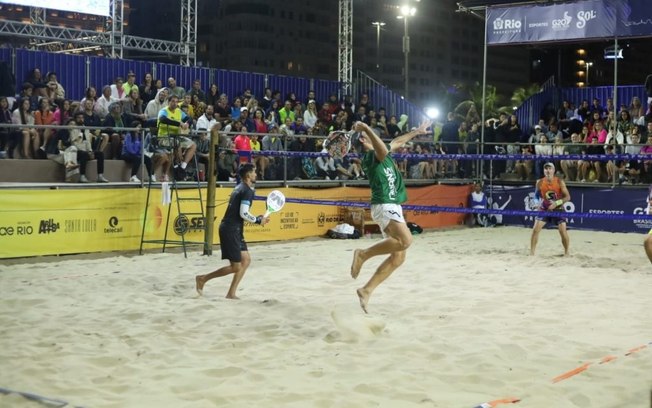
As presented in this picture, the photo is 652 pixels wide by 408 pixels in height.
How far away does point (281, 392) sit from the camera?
4.89 meters

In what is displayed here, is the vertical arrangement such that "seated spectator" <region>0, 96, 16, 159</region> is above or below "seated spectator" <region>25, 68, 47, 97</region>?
below

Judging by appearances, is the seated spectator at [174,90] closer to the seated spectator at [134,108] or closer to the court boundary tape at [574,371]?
the seated spectator at [134,108]

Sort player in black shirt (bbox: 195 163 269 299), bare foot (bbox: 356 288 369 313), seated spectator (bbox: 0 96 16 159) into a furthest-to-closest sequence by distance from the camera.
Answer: seated spectator (bbox: 0 96 16 159) → player in black shirt (bbox: 195 163 269 299) → bare foot (bbox: 356 288 369 313)

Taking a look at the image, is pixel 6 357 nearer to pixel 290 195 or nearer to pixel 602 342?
pixel 602 342

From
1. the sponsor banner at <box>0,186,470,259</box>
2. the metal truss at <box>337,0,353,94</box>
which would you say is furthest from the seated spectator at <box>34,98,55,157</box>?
the metal truss at <box>337,0,353,94</box>

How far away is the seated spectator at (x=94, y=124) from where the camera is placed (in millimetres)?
12688

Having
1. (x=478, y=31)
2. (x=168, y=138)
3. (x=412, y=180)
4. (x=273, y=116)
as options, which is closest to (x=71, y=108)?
(x=168, y=138)

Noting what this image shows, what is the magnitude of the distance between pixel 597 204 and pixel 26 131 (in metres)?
11.7

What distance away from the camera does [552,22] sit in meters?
17.2

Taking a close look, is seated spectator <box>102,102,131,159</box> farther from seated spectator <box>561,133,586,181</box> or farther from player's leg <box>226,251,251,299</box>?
seated spectator <box>561,133,586,181</box>

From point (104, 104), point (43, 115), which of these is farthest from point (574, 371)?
point (104, 104)

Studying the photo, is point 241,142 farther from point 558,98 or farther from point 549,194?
point 558,98

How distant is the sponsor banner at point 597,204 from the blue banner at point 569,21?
3.33 metres

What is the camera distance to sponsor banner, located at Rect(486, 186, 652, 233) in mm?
16562
